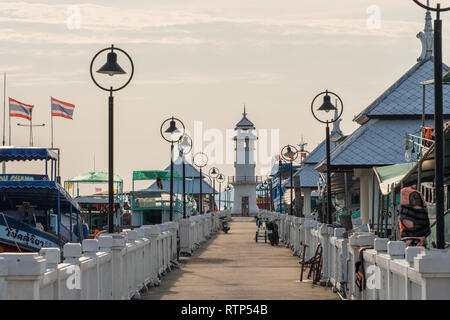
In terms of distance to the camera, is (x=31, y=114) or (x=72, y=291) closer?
(x=72, y=291)

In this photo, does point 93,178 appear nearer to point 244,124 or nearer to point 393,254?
point 393,254

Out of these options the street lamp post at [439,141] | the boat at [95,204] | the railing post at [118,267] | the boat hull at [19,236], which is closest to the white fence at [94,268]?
the railing post at [118,267]

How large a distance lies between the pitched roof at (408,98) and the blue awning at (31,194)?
49.1 feet

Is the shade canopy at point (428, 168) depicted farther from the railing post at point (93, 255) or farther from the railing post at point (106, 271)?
the railing post at point (93, 255)

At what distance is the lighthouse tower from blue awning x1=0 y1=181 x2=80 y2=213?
3521 inches

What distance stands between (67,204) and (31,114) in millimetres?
9973

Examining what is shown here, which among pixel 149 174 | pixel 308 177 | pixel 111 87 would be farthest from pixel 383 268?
pixel 308 177

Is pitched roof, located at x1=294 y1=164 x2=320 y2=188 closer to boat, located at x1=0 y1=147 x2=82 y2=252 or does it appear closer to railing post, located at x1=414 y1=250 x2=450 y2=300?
boat, located at x1=0 y1=147 x2=82 y2=252

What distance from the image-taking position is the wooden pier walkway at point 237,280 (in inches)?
818

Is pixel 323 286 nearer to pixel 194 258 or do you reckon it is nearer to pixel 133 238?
pixel 133 238

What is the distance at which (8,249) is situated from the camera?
36.1m

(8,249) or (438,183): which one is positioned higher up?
(438,183)

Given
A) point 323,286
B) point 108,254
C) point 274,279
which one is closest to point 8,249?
point 274,279

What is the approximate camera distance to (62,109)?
178 feet
